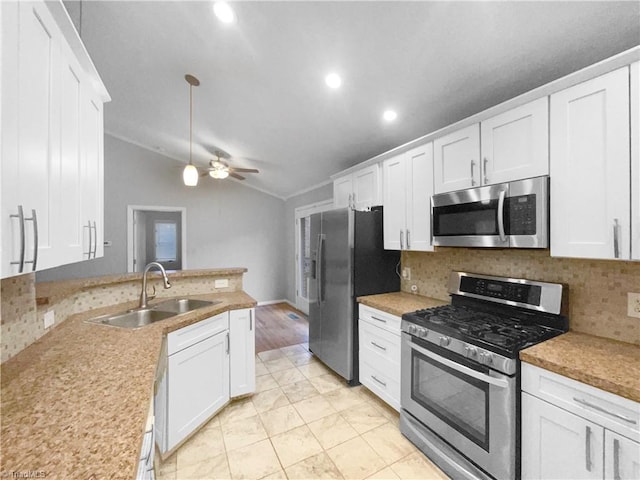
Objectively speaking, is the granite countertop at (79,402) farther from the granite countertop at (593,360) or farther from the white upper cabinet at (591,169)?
the white upper cabinet at (591,169)

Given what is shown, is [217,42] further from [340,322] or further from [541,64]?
[340,322]

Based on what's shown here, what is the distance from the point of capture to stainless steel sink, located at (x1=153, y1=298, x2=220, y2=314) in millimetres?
2355

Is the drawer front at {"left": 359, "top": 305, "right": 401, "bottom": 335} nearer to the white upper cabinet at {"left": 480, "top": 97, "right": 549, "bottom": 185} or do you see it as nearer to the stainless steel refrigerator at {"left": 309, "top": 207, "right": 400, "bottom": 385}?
the stainless steel refrigerator at {"left": 309, "top": 207, "right": 400, "bottom": 385}

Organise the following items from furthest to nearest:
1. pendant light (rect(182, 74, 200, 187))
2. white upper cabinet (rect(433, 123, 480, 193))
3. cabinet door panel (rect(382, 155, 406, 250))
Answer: pendant light (rect(182, 74, 200, 187))
cabinet door panel (rect(382, 155, 406, 250))
white upper cabinet (rect(433, 123, 480, 193))

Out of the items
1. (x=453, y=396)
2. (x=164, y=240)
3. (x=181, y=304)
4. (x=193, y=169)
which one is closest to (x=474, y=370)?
(x=453, y=396)

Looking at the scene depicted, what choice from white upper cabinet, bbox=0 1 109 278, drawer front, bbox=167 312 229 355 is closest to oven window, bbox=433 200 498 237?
drawer front, bbox=167 312 229 355

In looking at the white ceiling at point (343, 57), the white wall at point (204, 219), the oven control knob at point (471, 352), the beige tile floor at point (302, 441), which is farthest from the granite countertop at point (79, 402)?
the white wall at point (204, 219)

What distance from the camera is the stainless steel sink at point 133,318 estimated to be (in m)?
1.91

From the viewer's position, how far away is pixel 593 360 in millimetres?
1277

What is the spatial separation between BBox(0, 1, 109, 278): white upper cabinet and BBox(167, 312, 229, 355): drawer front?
786 mm

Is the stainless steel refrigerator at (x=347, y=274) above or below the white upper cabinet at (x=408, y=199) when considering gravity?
below

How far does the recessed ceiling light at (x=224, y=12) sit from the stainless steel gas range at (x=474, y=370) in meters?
2.38

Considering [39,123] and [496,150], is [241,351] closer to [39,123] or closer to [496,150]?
[39,123]

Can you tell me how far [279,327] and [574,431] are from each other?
3854mm
